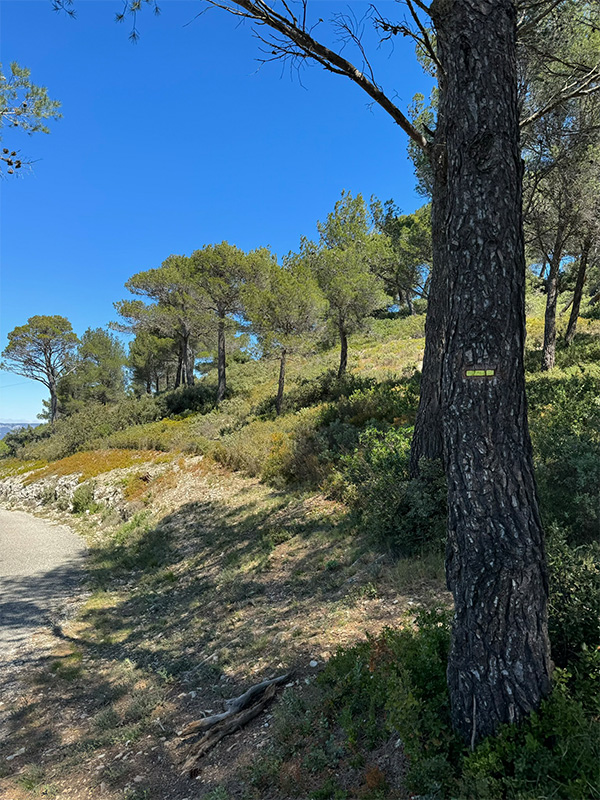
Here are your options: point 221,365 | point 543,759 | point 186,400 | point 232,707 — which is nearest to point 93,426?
point 186,400

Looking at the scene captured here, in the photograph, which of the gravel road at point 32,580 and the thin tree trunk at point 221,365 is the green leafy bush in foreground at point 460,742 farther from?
the thin tree trunk at point 221,365

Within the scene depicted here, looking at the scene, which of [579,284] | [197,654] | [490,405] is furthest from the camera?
[579,284]

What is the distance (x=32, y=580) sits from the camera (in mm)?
8344

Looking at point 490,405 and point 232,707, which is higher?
point 490,405

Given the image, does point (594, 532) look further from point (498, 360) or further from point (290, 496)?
point (290, 496)

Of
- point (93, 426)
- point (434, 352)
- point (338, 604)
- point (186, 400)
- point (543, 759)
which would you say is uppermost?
point (434, 352)

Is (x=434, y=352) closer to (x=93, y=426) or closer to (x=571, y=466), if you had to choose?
(x=571, y=466)

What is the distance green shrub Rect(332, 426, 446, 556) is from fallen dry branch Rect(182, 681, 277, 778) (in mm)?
2427

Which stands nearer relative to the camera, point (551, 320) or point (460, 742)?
point (460, 742)

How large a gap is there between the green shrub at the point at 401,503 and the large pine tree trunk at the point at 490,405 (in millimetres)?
2403

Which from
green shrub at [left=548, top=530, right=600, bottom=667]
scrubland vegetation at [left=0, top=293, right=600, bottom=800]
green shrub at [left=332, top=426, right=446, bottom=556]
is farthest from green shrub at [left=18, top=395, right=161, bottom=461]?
green shrub at [left=548, top=530, right=600, bottom=667]

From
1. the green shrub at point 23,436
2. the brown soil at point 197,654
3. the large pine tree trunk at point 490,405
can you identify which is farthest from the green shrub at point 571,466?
the green shrub at point 23,436

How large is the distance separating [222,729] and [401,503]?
3144mm

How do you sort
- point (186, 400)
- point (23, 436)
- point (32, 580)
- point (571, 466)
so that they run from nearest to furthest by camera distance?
point (571, 466)
point (32, 580)
point (186, 400)
point (23, 436)
